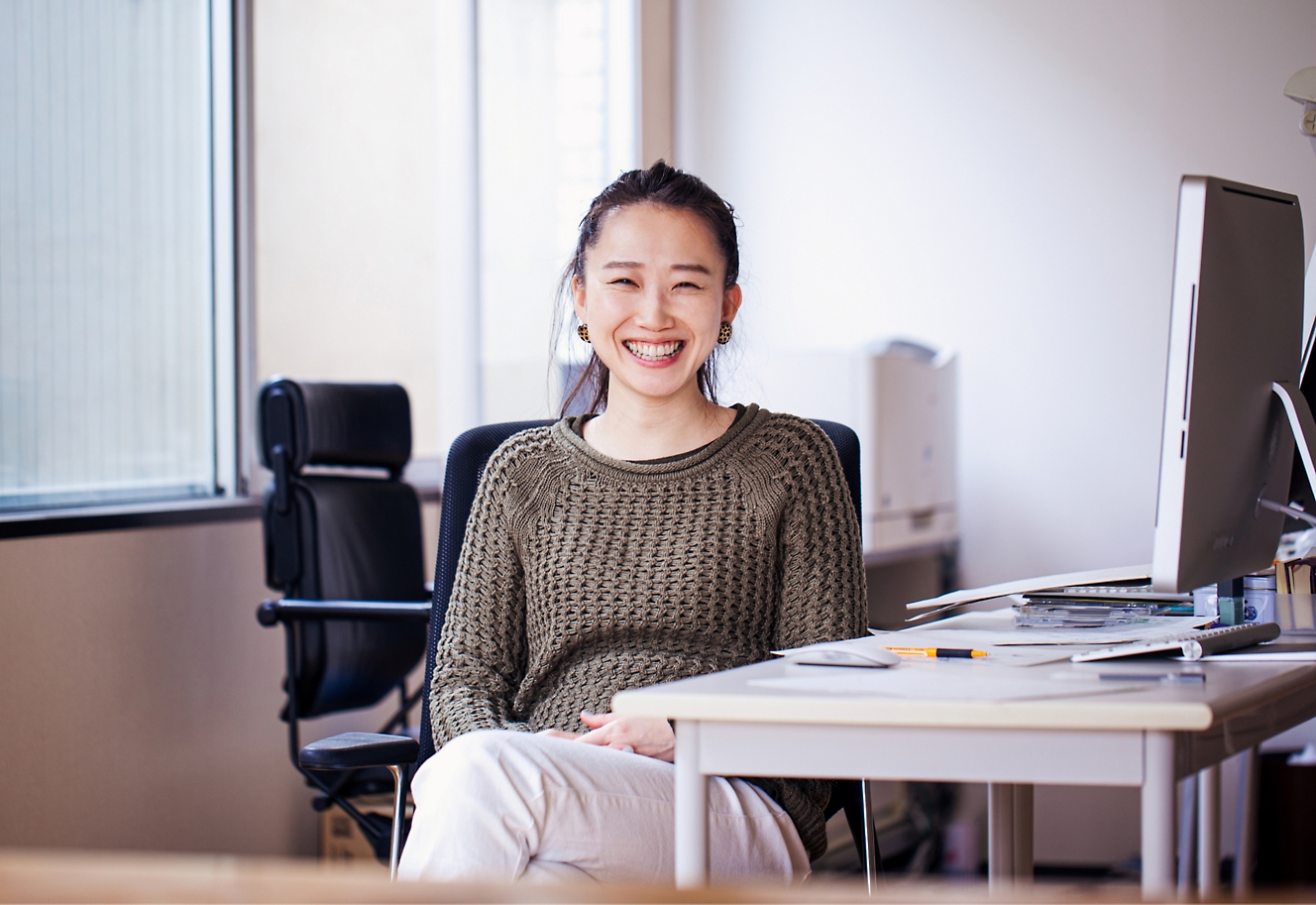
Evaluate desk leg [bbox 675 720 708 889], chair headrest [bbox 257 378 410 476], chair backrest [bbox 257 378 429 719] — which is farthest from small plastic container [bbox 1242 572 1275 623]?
chair headrest [bbox 257 378 410 476]

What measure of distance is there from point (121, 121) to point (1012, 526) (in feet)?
7.82

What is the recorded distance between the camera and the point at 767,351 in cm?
330

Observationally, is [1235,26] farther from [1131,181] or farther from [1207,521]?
[1207,521]

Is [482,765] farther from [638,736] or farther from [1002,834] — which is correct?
[1002,834]

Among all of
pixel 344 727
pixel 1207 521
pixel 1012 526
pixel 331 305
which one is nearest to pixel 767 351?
pixel 1012 526

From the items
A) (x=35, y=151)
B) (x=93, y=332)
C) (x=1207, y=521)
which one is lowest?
(x=1207, y=521)

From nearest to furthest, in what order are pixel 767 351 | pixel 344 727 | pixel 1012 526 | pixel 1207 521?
pixel 1207 521 → pixel 344 727 → pixel 767 351 → pixel 1012 526

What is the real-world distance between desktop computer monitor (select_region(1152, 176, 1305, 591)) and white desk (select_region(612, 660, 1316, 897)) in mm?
202

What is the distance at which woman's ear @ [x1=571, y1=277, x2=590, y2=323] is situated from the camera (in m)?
1.78

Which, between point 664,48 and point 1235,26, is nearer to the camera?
point 1235,26

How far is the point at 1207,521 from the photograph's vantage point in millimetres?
1312

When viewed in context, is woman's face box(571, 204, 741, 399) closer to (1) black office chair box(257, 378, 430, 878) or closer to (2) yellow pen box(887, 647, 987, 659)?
(2) yellow pen box(887, 647, 987, 659)

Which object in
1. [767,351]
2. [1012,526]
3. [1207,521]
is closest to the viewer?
[1207,521]

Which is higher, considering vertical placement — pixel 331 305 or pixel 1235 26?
pixel 1235 26
